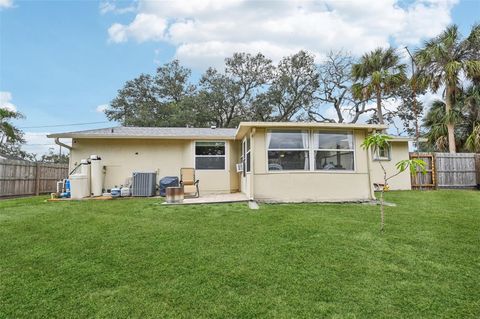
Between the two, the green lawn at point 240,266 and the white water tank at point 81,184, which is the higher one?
the white water tank at point 81,184

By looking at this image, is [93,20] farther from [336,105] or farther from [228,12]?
[336,105]

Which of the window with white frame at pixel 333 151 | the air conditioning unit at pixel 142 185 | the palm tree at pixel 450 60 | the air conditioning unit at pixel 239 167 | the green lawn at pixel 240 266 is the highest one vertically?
the palm tree at pixel 450 60

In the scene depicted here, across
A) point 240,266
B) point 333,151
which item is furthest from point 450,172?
point 240,266

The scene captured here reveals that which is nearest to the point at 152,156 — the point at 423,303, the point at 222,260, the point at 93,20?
the point at 93,20

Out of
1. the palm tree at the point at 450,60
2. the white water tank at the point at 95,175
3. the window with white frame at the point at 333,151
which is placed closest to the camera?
the window with white frame at the point at 333,151

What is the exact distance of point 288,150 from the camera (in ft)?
25.6

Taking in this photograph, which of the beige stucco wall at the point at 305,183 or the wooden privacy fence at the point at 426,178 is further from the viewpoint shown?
the wooden privacy fence at the point at 426,178

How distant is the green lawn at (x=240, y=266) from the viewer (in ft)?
8.14

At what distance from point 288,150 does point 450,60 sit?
11.0 metres

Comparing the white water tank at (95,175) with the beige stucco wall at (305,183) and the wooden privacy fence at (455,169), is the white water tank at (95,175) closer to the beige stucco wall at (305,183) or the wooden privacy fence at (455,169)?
the beige stucco wall at (305,183)

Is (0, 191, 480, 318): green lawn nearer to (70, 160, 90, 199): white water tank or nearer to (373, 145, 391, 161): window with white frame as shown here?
(70, 160, 90, 199): white water tank

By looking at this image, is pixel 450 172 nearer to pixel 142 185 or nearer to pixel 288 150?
pixel 288 150

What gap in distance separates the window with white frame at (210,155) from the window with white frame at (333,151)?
384cm

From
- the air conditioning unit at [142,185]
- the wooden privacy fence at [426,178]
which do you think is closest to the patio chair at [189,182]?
the air conditioning unit at [142,185]
